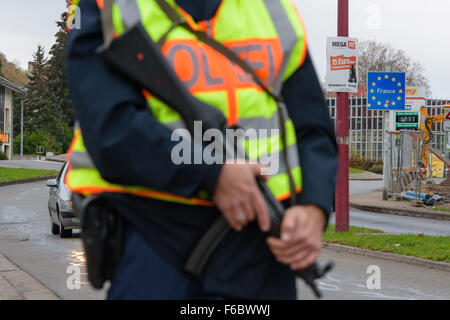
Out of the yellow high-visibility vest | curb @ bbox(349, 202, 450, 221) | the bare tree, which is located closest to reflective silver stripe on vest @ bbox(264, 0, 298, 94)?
the yellow high-visibility vest

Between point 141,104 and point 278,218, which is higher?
point 141,104

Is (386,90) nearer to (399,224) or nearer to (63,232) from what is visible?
(399,224)

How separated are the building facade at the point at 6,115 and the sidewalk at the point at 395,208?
57.5 metres

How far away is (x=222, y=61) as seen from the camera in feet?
5.92

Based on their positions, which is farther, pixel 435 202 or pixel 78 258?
pixel 435 202

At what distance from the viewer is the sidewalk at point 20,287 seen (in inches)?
238

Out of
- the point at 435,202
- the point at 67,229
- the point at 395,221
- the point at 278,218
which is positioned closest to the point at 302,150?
the point at 278,218

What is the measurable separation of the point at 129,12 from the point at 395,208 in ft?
60.4

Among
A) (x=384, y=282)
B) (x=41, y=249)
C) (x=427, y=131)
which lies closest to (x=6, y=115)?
(x=427, y=131)

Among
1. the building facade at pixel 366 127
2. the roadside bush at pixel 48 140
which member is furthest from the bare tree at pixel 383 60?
the roadside bush at pixel 48 140

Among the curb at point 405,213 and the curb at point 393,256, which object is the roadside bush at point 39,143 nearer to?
the curb at point 405,213
